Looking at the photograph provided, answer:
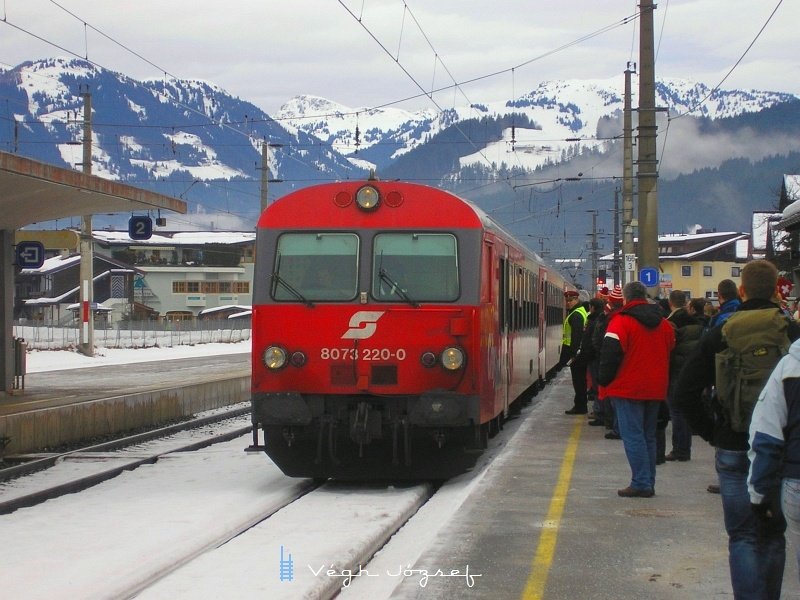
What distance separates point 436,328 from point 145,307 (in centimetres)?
8792

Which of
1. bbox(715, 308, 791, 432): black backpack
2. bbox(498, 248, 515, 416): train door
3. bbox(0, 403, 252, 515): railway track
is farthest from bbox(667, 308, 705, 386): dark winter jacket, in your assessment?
bbox(715, 308, 791, 432): black backpack

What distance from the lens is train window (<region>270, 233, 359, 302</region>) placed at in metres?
11.0

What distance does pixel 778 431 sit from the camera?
464cm

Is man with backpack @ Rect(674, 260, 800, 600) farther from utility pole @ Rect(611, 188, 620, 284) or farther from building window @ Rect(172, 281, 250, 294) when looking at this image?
building window @ Rect(172, 281, 250, 294)

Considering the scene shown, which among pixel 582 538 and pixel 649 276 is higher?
pixel 649 276

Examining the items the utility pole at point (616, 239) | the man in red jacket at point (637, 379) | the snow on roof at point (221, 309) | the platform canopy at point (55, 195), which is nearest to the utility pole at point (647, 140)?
the platform canopy at point (55, 195)

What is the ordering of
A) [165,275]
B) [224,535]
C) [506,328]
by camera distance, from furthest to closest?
[165,275], [506,328], [224,535]

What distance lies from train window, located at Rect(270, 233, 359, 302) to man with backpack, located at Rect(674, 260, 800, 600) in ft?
17.4

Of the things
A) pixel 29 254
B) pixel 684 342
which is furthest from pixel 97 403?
pixel 684 342

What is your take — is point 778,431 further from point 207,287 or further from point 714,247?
point 714,247

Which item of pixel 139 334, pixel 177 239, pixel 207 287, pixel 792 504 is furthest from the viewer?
pixel 177 239

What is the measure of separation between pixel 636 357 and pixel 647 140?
1037cm

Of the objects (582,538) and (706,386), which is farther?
(582,538)

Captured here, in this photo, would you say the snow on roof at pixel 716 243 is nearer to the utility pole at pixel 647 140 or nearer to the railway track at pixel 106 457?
the utility pole at pixel 647 140
